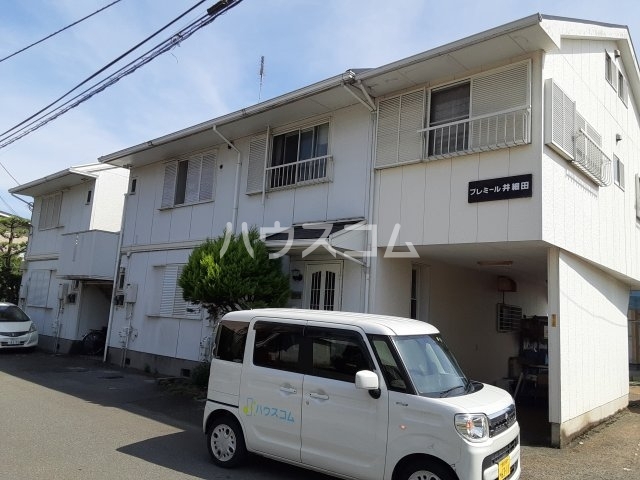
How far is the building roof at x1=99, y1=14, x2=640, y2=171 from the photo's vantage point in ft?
23.8

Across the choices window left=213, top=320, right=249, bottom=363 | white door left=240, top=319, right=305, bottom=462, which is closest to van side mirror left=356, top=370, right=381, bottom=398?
white door left=240, top=319, right=305, bottom=462

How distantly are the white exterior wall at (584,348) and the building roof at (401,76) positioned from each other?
3281mm

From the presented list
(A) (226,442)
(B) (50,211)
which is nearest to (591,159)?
(A) (226,442)

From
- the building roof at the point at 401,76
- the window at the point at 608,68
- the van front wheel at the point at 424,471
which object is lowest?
the van front wheel at the point at 424,471

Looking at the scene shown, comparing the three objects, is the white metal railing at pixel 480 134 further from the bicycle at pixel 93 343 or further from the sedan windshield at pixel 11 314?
the sedan windshield at pixel 11 314

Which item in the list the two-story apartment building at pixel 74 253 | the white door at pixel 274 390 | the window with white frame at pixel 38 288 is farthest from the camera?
the window with white frame at pixel 38 288

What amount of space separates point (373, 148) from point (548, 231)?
3.44 meters

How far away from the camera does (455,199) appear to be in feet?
26.4

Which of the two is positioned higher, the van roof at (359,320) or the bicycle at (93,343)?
the van roof at (359,320)

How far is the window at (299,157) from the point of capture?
1023 cm

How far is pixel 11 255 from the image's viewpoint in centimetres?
2277

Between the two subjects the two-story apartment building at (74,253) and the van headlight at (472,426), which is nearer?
the van headlight at (472,426)

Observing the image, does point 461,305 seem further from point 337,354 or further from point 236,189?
point 337,354

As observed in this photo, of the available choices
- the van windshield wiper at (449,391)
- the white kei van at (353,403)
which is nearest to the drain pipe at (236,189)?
the white kei van at (353,403)
